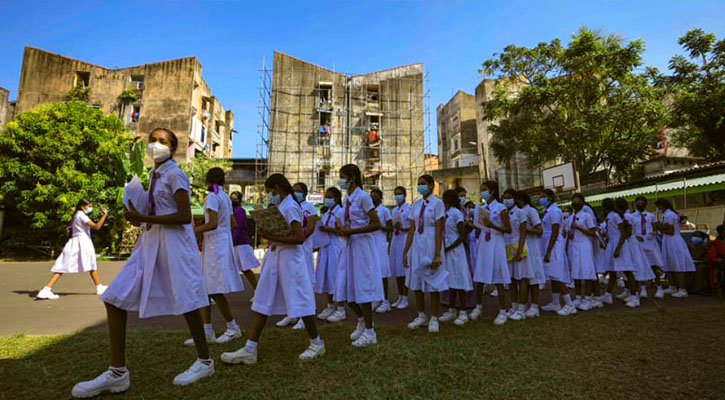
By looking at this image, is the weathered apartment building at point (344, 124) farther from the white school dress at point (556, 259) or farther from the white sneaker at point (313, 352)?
the white sneaker at point (313, 352)

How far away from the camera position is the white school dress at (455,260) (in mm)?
5121

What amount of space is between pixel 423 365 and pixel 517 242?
2943 millimetres

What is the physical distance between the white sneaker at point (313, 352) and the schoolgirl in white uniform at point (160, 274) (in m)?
0.83

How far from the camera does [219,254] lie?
15.1 feet

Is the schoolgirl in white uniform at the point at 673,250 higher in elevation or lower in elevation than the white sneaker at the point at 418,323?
higher

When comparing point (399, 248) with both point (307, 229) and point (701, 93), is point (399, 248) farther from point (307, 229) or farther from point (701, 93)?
point (701, 93)

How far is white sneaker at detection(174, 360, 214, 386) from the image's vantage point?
3051 millimetres

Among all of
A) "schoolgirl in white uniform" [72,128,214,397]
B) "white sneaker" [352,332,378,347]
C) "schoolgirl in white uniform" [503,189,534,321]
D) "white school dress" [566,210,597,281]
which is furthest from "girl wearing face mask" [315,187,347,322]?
"white school dress" [566,210,597,281]

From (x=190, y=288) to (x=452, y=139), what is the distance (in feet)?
127

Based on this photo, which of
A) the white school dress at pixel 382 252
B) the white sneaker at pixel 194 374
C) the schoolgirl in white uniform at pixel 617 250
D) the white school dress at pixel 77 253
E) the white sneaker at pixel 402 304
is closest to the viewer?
the white sneaker at pixel 194 374

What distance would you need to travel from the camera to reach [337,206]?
607cm

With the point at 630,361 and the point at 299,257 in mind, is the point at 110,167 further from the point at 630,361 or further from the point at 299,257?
the point at 630,361

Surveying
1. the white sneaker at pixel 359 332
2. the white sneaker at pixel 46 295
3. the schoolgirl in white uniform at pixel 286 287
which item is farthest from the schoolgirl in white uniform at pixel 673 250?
the white sneaker at pixel 46 295

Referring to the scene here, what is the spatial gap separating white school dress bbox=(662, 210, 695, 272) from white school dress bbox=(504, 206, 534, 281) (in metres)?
4.33
